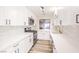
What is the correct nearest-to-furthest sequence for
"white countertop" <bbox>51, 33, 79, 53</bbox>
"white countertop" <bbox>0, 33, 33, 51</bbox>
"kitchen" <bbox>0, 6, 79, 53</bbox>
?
"white countertop" <bbox>51, 33, 79, 53</bbox>, "kitchen" <bbox>0, 6, 79, 53</bbox>, "white countertop" <bbox>0, 33, 33, 51</bbox>

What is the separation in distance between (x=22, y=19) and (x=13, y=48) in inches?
48.0

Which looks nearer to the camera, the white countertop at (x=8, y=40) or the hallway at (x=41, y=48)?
the white countertop at (x=8, y=40)

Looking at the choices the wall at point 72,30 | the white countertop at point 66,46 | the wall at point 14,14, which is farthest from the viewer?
the wall at point 14,14

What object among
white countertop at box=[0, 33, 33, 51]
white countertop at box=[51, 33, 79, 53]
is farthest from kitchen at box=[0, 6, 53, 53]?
white countertop at box=[51, 33, 79, 53]

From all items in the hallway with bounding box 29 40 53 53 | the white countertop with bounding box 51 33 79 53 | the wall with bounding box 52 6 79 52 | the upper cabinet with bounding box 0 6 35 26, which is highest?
the upper cabinet with bounding box 0 6 35 26

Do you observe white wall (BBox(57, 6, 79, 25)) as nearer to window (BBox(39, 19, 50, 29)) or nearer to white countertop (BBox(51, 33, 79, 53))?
white countertop (BBox(51, 33, 79, 53))

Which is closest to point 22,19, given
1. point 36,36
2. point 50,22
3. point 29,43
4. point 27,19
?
point 27,19

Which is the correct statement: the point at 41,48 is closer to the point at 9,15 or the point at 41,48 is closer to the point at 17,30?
the point at 9,15

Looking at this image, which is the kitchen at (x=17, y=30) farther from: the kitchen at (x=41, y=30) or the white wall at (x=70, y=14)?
the white wall at (x=70, y=14)

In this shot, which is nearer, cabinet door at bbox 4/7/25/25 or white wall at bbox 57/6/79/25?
white wall at bbox 57/6/79/25

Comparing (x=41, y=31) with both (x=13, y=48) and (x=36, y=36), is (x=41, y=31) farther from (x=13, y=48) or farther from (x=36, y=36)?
(x=13, y=48)

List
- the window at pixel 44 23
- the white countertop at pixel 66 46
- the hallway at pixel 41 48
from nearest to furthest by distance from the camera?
the white countertop at pixel 66 46 < the window at pixel 44 23 < the hallway at pixel 41 48

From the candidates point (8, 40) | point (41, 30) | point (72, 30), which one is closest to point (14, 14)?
point (8, 40)

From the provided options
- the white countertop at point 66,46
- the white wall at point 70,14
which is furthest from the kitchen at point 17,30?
the white wall at point 70,14
